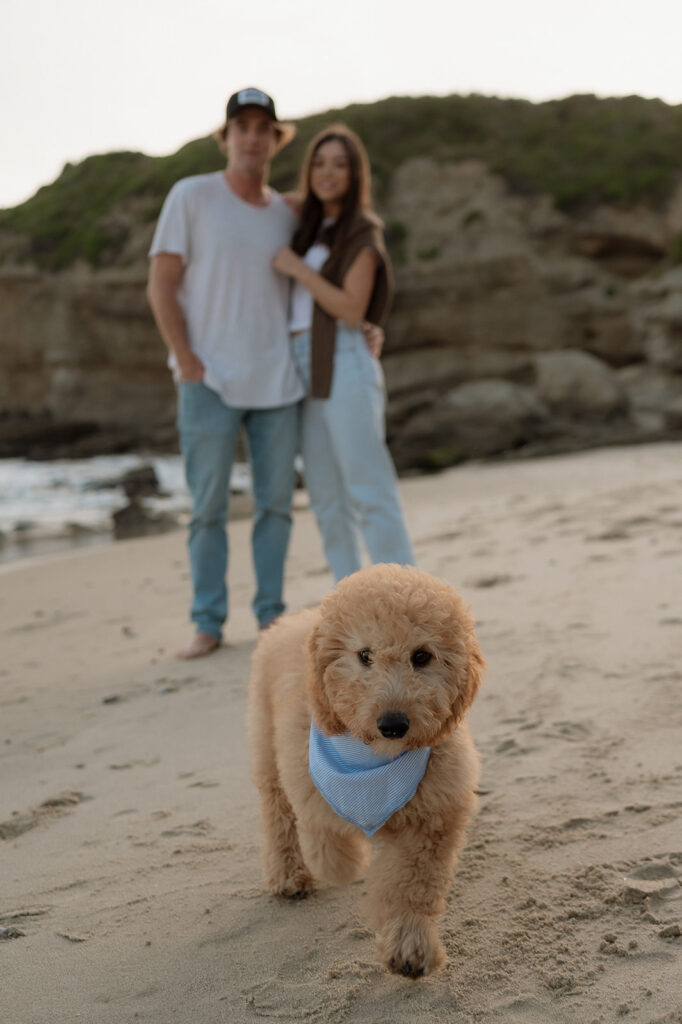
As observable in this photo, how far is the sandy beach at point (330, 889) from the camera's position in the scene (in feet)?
6.29

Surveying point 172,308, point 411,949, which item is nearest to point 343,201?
point 172,308

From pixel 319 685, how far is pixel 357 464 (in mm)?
2365

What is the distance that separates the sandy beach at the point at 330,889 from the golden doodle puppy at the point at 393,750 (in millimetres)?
146

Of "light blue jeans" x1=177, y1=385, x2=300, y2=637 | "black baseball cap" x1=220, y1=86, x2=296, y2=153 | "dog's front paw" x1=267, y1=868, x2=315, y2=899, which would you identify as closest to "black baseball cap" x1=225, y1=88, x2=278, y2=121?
"black baseball cap" x1=220, y1=86, x2=296, y2=153

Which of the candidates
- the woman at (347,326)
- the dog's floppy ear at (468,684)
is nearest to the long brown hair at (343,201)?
the woman at (347,326)

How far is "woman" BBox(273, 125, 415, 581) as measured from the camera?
4.33 metres

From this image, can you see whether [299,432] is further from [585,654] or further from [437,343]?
[437,343]

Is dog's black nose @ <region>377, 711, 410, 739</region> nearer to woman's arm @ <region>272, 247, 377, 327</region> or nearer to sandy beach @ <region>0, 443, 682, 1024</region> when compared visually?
sandy beach @ <region>0, 443, 682, 1024</region>

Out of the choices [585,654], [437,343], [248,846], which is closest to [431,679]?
[248,846]

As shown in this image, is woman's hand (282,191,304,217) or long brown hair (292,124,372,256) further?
woman's hand (282,191,304,217)

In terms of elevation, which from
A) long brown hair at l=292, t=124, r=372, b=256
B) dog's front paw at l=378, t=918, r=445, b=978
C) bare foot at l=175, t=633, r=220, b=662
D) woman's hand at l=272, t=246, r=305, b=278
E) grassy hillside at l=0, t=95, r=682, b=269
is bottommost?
bare foot at l=175, t=633, r=220, b=662

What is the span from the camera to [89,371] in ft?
93.2

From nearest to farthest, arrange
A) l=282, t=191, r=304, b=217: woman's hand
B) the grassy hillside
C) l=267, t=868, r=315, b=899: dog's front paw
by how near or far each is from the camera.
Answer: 1. l=267, t=868, r=315, b=899: dog's front paw
2. l=282, t=191, r=304, b=217: woman's hand
3. the grassy hillside

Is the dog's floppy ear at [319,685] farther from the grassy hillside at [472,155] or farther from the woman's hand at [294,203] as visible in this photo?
the grassy hillside at [472,155]
